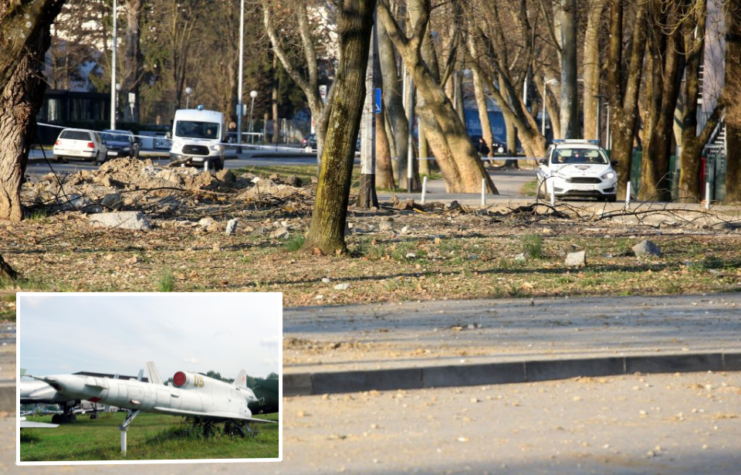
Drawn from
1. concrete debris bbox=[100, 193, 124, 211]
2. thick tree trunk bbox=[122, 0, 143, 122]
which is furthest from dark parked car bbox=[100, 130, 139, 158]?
concrete debris bbox=[100, 193, 124, 211]

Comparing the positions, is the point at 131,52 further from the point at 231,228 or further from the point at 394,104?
the point at 231,228

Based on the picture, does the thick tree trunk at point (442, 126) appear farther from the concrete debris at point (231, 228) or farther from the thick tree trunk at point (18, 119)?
the thick tree trunk at point (18, 119)

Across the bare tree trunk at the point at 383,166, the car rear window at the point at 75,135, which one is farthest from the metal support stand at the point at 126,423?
the car rear window at the point at 75,135

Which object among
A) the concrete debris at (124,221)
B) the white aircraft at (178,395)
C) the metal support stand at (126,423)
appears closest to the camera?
the white aircraft at (178,395)

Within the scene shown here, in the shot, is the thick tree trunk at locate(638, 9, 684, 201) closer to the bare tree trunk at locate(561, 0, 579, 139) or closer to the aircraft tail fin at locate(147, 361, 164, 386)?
the bare tree trunk at locate(561, 0, 579, 139)

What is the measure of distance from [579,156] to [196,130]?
1959 cm

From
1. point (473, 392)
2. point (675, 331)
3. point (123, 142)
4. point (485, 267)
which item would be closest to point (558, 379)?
point (473, 392)

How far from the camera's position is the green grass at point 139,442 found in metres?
5.16

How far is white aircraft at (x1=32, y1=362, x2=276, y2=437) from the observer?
5.02 meters

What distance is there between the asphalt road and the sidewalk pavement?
0.16 metres

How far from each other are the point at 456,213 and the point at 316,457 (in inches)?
719

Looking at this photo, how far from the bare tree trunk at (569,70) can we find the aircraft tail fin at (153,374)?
32882mm

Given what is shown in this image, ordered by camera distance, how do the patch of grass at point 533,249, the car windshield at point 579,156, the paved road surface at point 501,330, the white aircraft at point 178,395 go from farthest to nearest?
A: the car windshield at point 579,156, the patch of grass at point 533,249, the paved road surface at point 501,330, the white aircraft at point 178,395

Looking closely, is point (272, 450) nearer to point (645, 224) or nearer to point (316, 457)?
point (316, 457)
